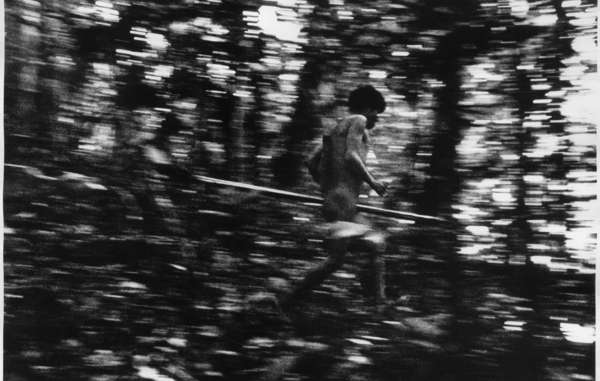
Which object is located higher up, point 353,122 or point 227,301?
point 353,122

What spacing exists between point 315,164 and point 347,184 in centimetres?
13

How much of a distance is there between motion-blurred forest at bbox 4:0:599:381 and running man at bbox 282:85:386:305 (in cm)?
4

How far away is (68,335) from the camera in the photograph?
2742 millimetres

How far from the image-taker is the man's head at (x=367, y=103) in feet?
8.93

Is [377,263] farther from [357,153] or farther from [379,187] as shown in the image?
[357,153]

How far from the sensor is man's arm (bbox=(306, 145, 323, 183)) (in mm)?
2729

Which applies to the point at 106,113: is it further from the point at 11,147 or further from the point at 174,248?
the point at 174,248

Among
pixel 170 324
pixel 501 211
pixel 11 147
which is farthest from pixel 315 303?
pixel 11 147

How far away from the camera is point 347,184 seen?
2.71 metres

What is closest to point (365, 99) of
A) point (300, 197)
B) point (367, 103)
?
point (367, 103)

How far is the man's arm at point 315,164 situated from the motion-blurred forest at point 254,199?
1.1 inches

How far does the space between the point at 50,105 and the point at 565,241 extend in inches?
69.4

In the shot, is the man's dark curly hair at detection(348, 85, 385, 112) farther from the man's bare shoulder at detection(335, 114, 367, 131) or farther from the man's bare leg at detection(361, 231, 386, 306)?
the man's bare leg at detection(361, 231, 386, 306)

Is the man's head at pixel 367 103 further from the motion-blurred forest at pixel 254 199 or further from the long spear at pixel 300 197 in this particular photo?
the long spear at pixel 300 197
